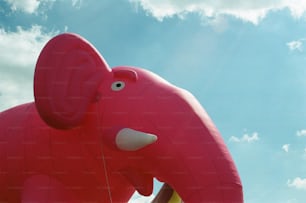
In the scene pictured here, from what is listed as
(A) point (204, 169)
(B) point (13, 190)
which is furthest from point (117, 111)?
(B) point (13, 190)

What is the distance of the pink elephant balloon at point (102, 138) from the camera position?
2162mm

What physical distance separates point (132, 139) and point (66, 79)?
1.43ft

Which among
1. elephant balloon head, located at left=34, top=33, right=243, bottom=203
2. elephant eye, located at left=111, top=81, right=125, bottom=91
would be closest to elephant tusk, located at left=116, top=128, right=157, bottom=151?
elephant balloon head, located at left=34, top=33, right=243, bottom=203

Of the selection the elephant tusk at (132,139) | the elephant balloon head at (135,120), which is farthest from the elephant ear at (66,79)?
the elephant tusk at (132,139)

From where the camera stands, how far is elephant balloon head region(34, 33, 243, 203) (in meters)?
2.12

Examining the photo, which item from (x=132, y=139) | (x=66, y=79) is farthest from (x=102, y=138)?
(x=66, y=79)

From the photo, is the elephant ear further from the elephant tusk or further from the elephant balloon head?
the elephant tusk

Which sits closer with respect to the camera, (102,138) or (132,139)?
(132,139)

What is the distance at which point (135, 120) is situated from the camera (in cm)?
228

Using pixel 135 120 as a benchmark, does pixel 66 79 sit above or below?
above

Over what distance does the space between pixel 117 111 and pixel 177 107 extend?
267 millimetres

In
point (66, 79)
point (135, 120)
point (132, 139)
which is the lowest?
point (132, 139)

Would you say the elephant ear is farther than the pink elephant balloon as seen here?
Yes

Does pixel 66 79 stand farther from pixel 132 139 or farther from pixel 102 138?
pixel 132 139
